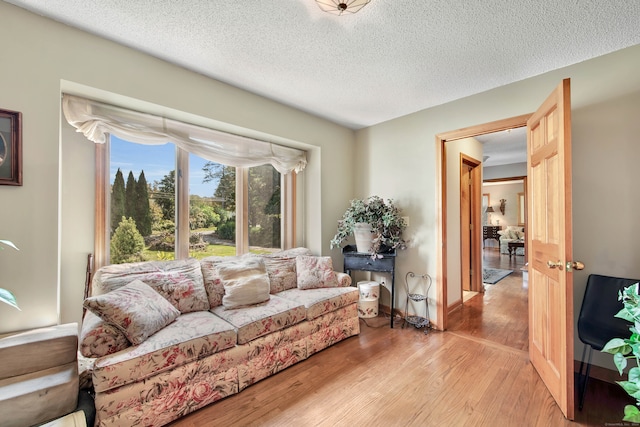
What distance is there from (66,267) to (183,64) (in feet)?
6.09

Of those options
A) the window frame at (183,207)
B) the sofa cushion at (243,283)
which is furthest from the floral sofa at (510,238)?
the sofa cushion at (243,283)

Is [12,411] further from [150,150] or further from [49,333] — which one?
[150,150]

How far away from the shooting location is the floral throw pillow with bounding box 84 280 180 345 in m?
1.65

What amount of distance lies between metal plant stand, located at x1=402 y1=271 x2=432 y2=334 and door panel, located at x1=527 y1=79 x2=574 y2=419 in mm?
978

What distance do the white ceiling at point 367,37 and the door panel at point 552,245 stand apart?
0.47m

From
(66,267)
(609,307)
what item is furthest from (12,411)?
(609,307)

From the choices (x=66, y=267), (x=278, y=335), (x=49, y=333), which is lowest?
(x=278, y=335)

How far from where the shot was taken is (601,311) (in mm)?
1932

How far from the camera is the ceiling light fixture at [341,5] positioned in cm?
157

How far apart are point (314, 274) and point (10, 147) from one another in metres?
2.49

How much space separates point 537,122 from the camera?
2.21 metres

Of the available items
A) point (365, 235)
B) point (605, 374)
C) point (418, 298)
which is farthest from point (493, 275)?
point (365, 235)

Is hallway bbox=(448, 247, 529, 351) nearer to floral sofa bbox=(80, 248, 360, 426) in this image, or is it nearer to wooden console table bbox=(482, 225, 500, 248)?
floral sofa bbox=(80, 248, 360, 426)

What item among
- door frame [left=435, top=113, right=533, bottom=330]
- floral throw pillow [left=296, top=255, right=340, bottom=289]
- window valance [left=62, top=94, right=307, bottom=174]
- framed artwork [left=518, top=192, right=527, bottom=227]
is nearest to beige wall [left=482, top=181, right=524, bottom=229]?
framed artwork [left=518, top=192, right=527, bottom=227]
